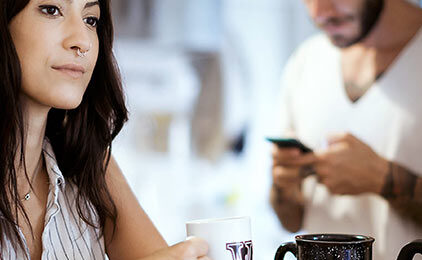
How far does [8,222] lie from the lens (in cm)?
106

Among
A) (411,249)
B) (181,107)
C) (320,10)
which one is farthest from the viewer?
(181,107)

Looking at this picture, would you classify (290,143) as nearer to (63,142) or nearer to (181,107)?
(181,107)

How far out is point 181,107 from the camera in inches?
106

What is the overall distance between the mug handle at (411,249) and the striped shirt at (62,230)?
0.65 metres

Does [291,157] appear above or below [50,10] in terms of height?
below

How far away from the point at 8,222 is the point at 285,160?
45.6 inches

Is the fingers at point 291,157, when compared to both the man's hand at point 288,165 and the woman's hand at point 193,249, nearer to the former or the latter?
the man's hand at point 288,165

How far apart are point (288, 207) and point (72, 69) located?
4.00ft

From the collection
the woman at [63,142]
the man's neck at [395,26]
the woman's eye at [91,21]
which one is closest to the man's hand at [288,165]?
the man's neck at [395,26]

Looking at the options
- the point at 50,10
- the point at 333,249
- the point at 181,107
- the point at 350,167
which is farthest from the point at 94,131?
the point at 181,107

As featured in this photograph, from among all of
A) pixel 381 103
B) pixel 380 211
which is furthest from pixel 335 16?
pixel 380 211

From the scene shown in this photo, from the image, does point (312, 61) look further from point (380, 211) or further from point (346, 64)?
point (380, 211)

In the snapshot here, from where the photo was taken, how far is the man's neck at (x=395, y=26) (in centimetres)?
166

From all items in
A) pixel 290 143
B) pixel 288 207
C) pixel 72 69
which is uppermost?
pixel 72 69
